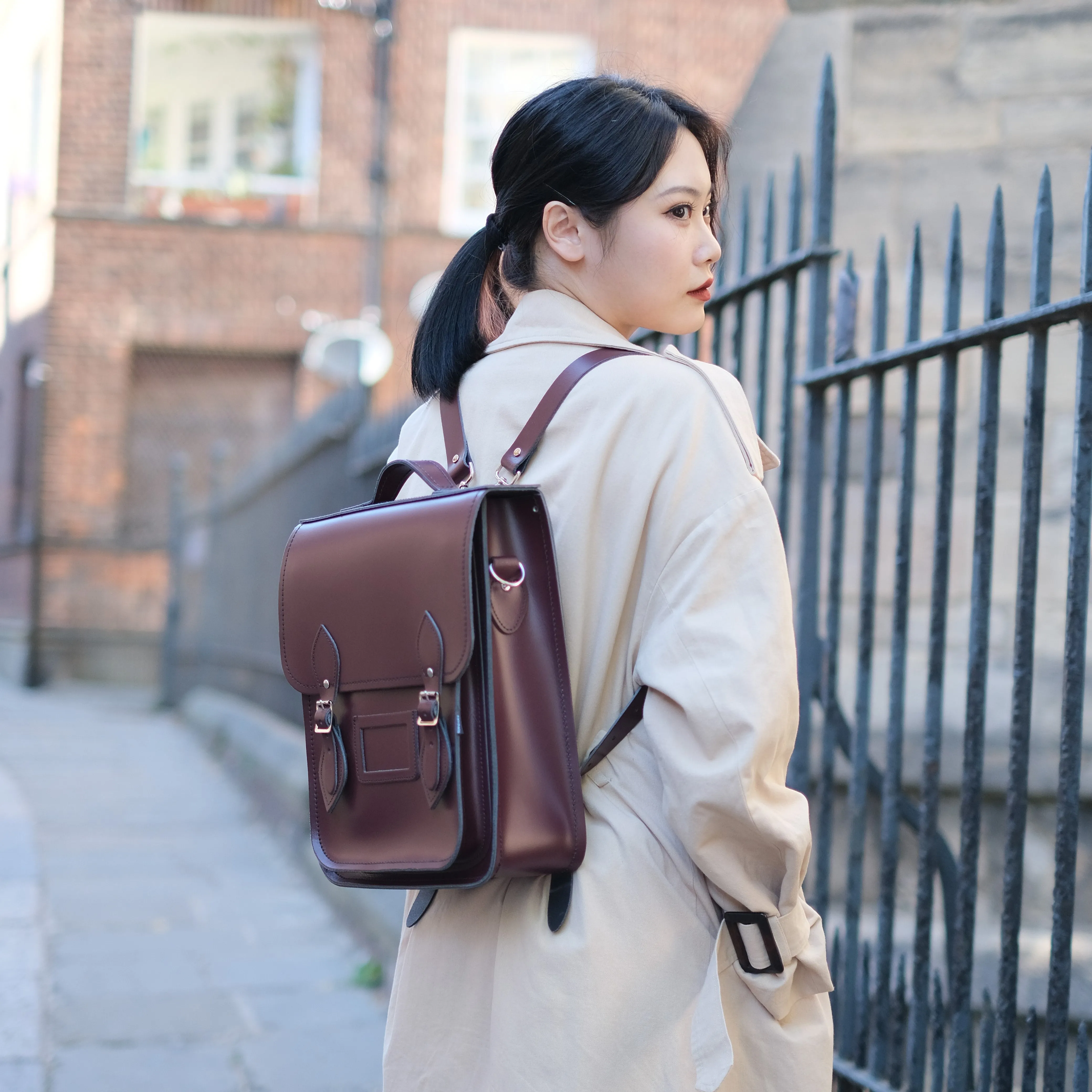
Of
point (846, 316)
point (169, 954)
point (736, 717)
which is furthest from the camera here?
point (169, 954)

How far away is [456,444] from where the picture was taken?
1.67m

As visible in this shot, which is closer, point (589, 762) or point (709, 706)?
point (709, 706)

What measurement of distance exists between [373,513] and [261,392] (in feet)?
46.6

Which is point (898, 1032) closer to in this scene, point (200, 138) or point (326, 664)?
point (326, 664)

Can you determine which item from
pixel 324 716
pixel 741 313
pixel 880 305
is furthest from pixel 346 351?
pixel 324 716

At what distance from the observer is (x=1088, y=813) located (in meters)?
3.51

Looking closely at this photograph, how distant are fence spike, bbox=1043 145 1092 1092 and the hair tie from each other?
903 mm

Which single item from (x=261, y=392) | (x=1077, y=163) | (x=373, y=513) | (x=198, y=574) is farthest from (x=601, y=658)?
(x=261, y=392)

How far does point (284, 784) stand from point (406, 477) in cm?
454

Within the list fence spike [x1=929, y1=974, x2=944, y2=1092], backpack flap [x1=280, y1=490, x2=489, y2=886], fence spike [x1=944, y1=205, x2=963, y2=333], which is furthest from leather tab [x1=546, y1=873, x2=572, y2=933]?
fence spike [x1=944, y1=205, x2=963, y2=333]

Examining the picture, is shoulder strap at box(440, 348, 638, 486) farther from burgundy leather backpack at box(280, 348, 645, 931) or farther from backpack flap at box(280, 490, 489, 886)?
backpack flap at box(280, 490, 489, 886)

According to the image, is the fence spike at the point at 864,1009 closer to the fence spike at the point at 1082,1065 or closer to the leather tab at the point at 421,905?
the fence spike at the point at 1082,1065

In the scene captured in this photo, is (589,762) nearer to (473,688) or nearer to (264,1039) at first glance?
(473,688)

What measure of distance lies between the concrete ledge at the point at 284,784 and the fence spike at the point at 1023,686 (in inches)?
52.6
